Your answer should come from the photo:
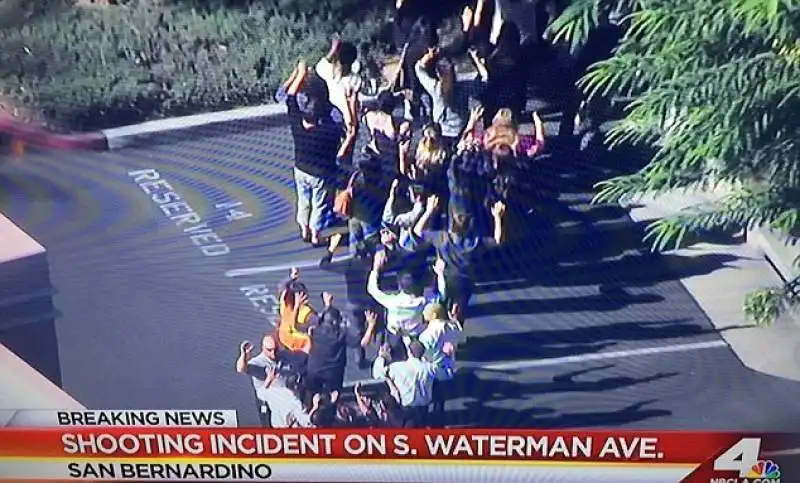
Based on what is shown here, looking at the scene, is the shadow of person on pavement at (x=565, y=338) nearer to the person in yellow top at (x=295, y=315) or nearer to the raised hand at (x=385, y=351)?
the raised hand at (x=385, y=351)

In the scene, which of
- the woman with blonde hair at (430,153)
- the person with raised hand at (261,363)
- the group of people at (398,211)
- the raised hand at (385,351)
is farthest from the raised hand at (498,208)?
the person with raised hand at (261,363)

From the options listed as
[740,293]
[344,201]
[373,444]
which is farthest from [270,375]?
[740,293]

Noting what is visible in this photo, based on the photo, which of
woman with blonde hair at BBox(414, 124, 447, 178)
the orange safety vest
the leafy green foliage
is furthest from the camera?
the orange safety vest

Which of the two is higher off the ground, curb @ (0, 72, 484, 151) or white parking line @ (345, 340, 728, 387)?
curb @ (0, 72, 484, 151)

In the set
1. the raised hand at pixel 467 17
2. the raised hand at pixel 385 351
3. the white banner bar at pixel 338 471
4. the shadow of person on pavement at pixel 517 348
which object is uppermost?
the raised hand at pixel 467 17

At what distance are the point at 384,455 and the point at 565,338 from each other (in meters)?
0.42

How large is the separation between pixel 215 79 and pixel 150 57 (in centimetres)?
12

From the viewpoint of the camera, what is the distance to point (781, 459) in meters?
2.04

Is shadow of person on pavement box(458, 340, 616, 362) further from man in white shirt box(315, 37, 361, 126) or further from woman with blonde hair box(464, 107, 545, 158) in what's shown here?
man in white shirt box(315, 37, 361, 126)

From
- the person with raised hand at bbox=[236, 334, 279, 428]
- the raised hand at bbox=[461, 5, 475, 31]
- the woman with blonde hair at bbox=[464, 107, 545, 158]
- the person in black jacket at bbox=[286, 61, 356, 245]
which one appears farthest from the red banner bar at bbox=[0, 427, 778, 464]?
the raised hand at bbox=[461, 5, 475, 31]

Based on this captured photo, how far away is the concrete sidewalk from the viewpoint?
192cm

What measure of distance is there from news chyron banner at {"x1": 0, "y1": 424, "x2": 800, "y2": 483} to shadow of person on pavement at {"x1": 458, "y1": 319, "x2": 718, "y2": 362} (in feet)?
0.52

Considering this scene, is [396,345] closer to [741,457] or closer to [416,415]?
[416,415]

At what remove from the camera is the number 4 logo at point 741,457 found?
2.03 m
